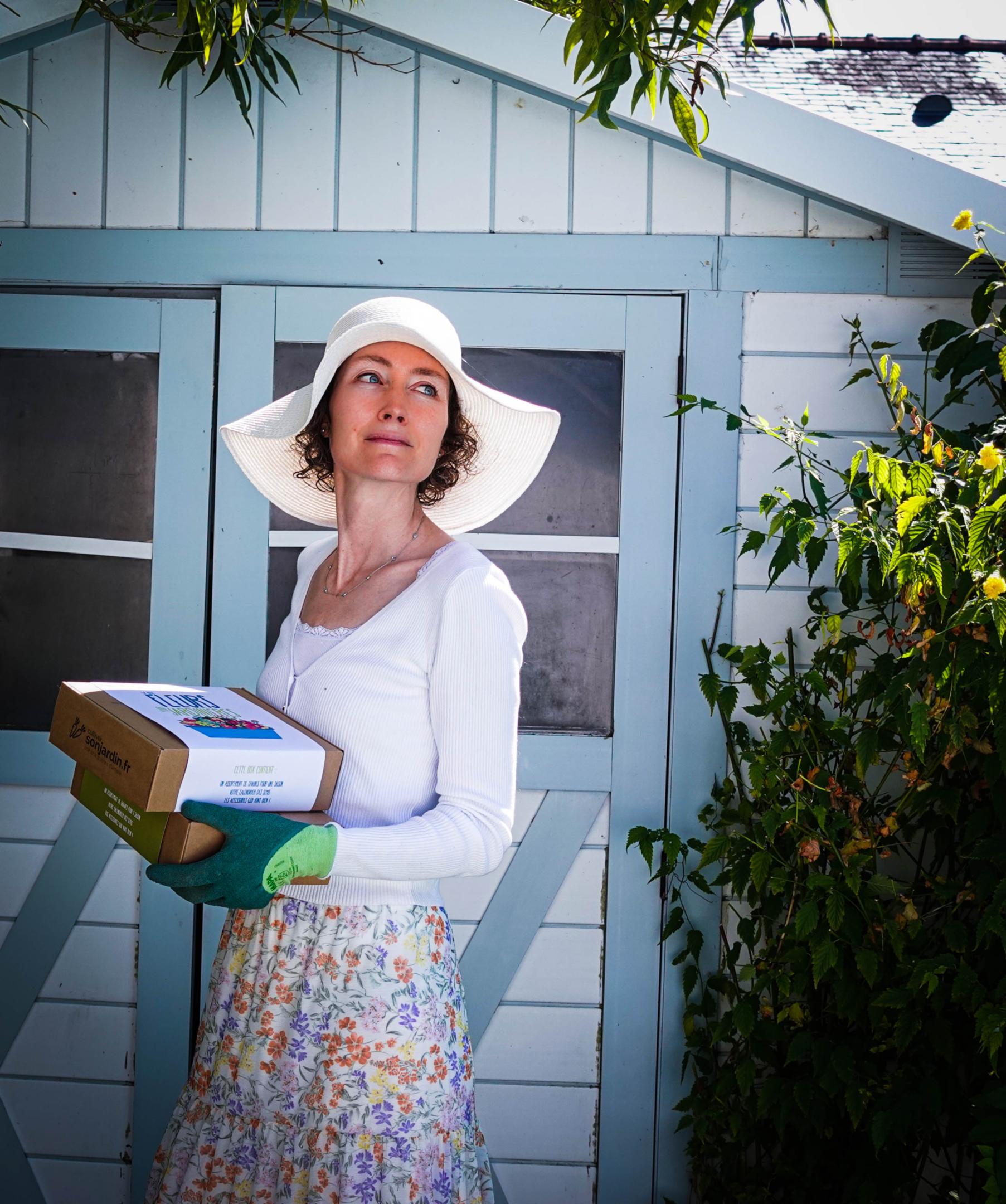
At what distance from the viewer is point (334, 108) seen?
249cm

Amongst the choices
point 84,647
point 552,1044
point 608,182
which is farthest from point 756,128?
point 552,1044

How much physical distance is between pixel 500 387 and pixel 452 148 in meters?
0.57

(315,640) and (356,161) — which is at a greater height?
(356,161)

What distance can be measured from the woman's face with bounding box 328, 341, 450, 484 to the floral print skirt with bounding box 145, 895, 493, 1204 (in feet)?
2.25

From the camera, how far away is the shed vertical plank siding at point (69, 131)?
2.52 meters

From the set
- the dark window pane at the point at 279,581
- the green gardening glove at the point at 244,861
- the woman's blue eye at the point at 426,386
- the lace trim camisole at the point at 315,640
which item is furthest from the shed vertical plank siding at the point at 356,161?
the green gardening glove at the point at 244,861

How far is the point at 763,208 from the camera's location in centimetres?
246

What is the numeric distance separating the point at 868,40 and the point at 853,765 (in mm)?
3668

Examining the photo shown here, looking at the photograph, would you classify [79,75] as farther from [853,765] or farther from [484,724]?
[853,765]

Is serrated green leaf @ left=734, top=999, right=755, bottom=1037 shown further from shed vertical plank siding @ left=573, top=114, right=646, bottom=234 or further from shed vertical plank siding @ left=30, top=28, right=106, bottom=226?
shed vertical plank siding @ left=30, top=28, right=106, bottom=226

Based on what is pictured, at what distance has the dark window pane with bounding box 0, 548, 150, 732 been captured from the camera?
2.59m

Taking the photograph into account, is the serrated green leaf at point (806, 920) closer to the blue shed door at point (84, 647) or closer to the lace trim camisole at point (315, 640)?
the lace trim camisole at point (315, 640)

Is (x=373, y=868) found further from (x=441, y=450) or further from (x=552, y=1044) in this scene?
(x=552, y=1044)

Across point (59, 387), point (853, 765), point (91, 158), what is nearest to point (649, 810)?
point (853, 765)
